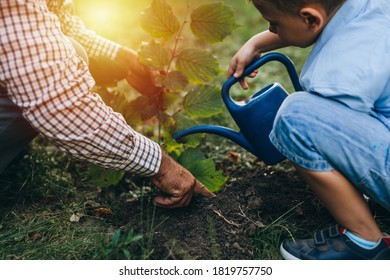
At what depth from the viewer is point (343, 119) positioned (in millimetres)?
1697

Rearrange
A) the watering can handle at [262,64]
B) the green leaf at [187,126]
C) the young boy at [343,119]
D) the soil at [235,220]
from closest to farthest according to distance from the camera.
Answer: the young boy at [343,119] → the soil at [235,220] → the watering can handle at [262,64] → the green leaf at [187,126]

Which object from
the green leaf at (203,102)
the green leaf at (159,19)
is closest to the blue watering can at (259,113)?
the green leaf at (203,102)

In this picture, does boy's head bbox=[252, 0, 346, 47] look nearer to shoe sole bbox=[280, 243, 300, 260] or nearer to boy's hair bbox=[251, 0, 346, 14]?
boy's hair bbox=[251, 0, 346, 14]

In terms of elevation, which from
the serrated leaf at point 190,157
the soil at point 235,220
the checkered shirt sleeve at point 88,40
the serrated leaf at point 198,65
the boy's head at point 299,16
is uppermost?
the boy's head at point 299,16

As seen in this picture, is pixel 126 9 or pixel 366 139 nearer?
pixel 366 139

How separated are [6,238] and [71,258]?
31cm

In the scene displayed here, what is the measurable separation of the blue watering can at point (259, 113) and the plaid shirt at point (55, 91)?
0.44 m

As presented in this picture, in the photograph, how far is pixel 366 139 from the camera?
66.6 inches

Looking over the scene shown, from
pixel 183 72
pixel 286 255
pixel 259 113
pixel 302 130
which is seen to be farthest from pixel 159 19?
pixel 286 255

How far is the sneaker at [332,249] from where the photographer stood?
178 centimetres

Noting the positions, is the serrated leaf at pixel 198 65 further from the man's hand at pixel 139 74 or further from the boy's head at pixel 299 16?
the boy's head at pixel 299 16
